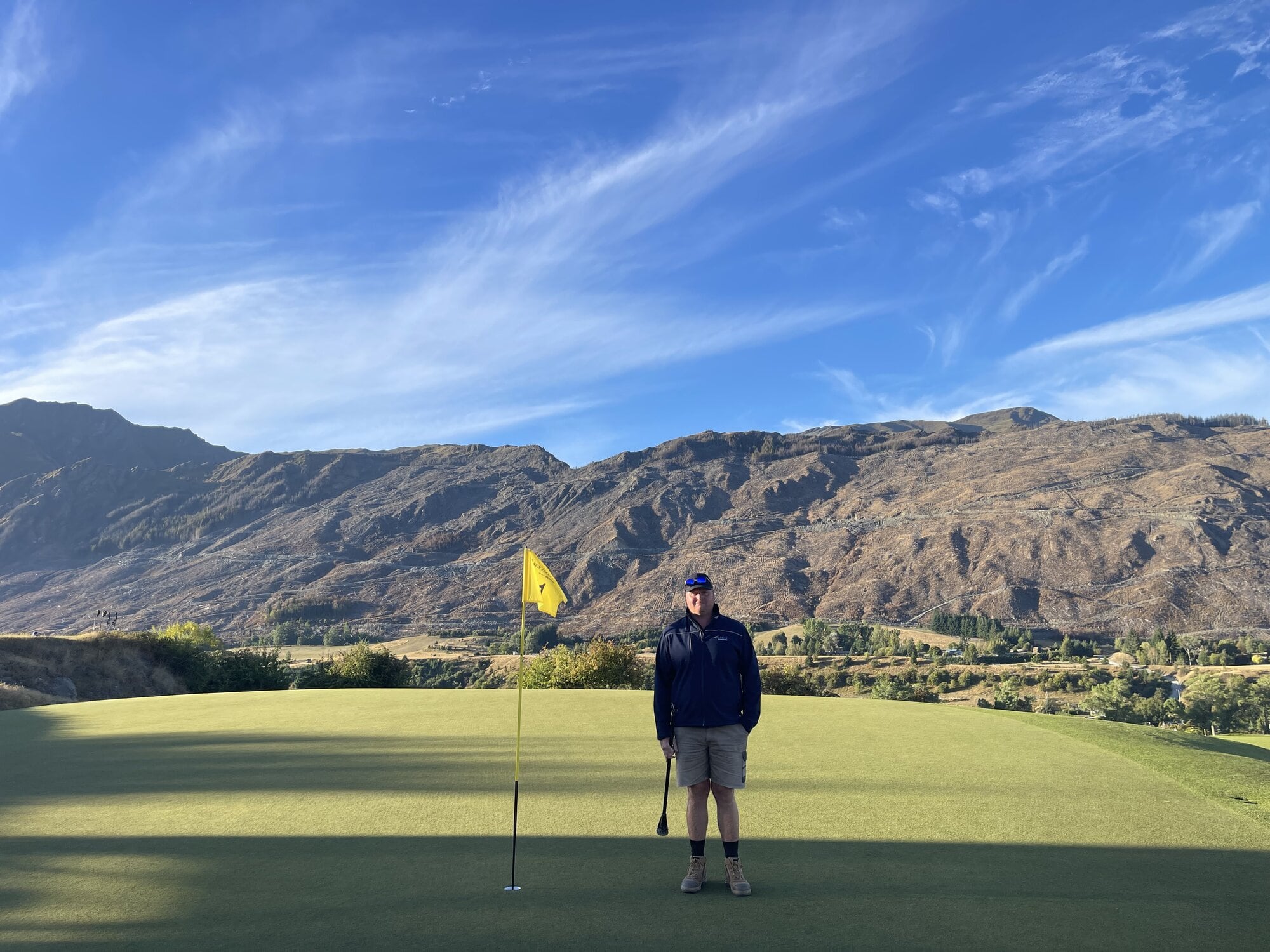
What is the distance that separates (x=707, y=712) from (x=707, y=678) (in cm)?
24

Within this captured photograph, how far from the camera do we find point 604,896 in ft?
19.6

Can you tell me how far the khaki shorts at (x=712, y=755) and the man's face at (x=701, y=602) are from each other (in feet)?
2.63

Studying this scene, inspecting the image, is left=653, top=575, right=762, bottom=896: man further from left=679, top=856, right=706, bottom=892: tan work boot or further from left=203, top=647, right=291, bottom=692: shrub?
left=203, top=647, right=291, bottom=692: shrub

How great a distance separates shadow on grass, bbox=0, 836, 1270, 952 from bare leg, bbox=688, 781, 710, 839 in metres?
0.41

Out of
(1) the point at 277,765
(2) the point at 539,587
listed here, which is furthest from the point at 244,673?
(2) the point at 539,587

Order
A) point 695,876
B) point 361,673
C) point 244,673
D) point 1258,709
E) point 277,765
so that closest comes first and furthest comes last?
1. point 695,876
2. point 277,765
3. point 361,673
4. point 244,673
5. point 1258,709

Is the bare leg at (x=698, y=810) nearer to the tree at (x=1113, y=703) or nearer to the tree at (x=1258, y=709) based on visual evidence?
the tree at (x=1113, y=703)

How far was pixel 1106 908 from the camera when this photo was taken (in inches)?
228

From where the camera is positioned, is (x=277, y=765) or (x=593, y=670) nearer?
(x=277, y=765)

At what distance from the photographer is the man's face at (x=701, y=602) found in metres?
6.27

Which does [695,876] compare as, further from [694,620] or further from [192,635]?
[192,635]

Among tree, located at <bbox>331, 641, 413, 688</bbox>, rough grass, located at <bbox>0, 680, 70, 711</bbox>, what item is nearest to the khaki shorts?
rough grass, located at <bbox>0, 680, 70, 711</bbox>

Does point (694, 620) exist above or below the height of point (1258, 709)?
above

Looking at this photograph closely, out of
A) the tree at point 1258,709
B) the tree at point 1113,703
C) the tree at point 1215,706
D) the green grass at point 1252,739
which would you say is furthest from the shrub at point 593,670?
the tree at point 1258,709
